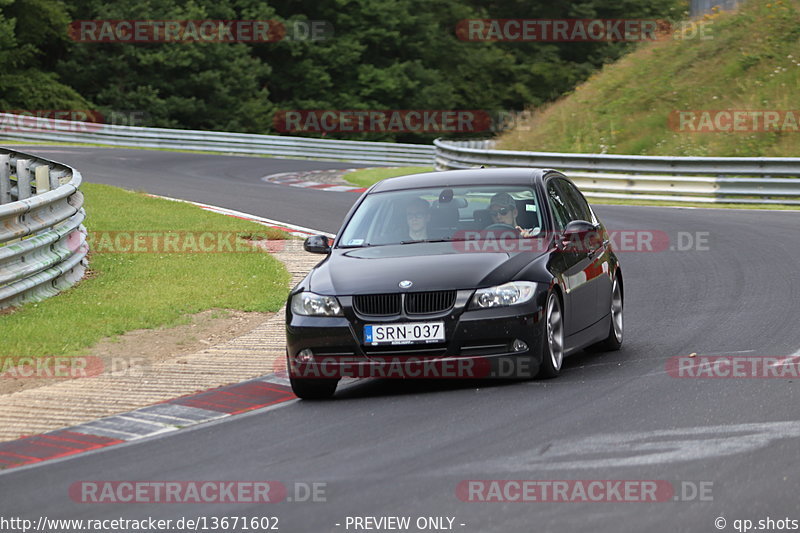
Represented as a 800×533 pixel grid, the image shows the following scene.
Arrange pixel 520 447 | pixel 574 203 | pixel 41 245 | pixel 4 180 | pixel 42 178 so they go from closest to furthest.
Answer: pixel 520 447 → pixel 574 203 → pixel 41 245 → pixel 42 178 → pixel 4 180

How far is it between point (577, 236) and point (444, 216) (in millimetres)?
1065

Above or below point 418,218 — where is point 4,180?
below

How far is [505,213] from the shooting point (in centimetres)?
992

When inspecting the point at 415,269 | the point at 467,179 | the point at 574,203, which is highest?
the point at 467,179

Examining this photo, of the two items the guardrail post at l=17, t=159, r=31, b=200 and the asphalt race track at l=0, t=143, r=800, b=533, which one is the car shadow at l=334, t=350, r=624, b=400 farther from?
the guardrail post at l=17, t=159, r=31, b=200

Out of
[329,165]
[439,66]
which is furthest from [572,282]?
[439,66]

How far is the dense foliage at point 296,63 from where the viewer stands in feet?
176

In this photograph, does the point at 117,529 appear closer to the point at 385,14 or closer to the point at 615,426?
the point at 615,426

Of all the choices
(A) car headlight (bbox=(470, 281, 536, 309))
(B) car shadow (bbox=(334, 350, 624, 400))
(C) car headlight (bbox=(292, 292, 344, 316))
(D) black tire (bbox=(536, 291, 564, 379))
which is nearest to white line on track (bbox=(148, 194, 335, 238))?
(B) car shadow (bbox=(334, 350, 624, 400))

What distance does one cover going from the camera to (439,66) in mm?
70500

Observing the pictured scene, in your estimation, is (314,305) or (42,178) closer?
(314,305)

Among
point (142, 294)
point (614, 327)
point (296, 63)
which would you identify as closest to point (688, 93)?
point (142, 294)

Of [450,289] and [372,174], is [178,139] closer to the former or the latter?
[372,174]

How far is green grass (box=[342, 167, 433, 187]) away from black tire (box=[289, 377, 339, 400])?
22221mm
